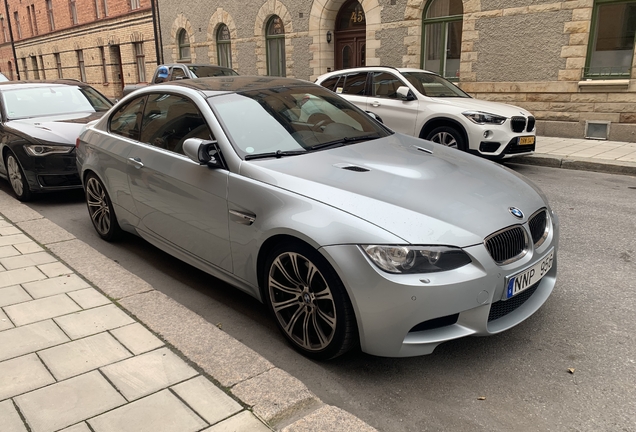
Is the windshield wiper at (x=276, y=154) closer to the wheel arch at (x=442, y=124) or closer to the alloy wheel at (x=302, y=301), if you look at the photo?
the alloy wheel at (x=302, y=301)

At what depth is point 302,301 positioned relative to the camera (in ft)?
9.96

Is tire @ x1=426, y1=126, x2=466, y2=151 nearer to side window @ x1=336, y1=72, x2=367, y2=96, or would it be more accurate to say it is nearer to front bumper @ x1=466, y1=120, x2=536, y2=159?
front bumper @ x1=466, y1=120, x2=536, y2=159

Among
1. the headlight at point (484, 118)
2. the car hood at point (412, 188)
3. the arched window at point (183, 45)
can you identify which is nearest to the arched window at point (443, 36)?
the headlight at point (484, 118)

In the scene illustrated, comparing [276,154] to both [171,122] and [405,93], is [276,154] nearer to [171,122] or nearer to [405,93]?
[171,122]

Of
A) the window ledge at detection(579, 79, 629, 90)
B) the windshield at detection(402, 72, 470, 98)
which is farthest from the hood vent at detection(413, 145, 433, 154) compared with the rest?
the window ledge at detection(579, 79, 629, 90)

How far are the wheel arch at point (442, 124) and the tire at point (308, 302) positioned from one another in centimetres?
628

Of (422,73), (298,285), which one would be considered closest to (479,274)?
(298,285)

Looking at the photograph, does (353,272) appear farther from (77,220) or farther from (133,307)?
(77,220)

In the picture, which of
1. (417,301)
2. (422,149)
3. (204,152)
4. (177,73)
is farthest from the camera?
(177,73)

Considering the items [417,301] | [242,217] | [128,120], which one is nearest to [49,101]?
[128,120]

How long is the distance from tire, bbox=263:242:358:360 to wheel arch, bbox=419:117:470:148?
6.28 m

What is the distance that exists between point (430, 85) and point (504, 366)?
744 cm

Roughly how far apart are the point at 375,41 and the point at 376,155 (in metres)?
12.4

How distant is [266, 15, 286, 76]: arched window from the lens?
1884 cm
